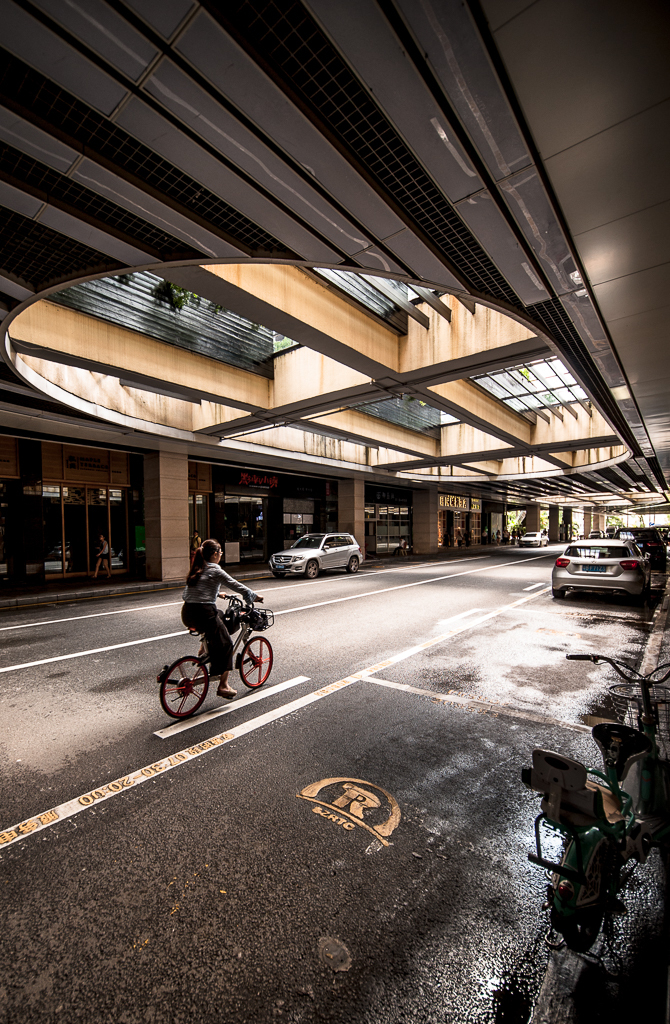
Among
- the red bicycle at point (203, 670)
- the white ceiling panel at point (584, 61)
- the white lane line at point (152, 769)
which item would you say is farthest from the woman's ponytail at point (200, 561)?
the white ceiling panel at point (584, 61)

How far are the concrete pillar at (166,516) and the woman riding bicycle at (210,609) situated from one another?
12144 mm

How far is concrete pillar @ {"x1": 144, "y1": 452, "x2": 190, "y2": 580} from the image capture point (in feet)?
54.2

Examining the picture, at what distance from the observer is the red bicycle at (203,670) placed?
15.9 ft

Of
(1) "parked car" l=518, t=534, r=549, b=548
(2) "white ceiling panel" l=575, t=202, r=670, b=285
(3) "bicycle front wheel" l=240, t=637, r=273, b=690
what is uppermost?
(2) "white ceiling panel" l=575, t=202, r=670, b=285

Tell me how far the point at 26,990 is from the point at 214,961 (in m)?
0.81

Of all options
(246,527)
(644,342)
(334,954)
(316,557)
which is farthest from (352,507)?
(334,954)

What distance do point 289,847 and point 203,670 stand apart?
253 centimetres

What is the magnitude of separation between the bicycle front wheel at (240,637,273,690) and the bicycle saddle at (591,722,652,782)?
4.08 m

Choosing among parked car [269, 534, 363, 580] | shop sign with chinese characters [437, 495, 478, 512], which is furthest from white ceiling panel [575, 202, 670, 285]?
shop sign with chinese characters [437, 495, 478, 512]

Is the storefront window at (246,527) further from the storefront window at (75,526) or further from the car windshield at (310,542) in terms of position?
the storefront window at (75,526)

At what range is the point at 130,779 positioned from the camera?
364cm

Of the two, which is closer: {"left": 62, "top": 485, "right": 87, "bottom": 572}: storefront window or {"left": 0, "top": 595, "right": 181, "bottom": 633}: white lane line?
{"left": 0, "top": 595, "right": 181, "bottom": 633}: white lane line

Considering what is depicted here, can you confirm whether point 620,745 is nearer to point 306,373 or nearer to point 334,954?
point 334,954

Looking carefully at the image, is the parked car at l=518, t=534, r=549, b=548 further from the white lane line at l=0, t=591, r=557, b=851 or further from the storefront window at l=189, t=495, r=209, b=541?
the white lane line at l=0, t=591, r=557, b=851
